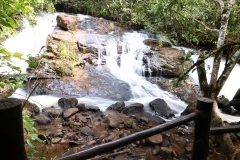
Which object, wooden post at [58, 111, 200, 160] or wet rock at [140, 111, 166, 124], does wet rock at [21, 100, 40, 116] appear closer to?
wet rock at [140, 111, 166, 124]

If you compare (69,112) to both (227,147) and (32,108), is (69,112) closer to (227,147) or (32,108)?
(32,108)

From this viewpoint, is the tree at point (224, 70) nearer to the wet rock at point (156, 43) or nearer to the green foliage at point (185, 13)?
the green foliage at point (185, 13)

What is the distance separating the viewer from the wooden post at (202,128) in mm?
1650

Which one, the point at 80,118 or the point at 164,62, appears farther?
the point at 164,62

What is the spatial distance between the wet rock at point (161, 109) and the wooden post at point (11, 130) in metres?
5.59

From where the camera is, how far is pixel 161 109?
640cm

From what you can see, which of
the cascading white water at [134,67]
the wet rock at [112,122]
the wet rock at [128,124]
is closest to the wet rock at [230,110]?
the cascading white water at [134,67]

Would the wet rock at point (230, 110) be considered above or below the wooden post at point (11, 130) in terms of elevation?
below

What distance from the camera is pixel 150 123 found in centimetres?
559

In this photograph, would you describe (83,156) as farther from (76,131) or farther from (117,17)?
(117,17)

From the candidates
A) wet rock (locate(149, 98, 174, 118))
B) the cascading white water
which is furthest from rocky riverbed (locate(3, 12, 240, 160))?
the cascading white water

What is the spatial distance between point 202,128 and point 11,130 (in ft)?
4.75

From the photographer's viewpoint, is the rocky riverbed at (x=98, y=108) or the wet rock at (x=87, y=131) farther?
the wet rock at (x=87, y=131)

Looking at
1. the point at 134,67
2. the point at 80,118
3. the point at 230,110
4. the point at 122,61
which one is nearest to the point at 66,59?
the point at 122,61
